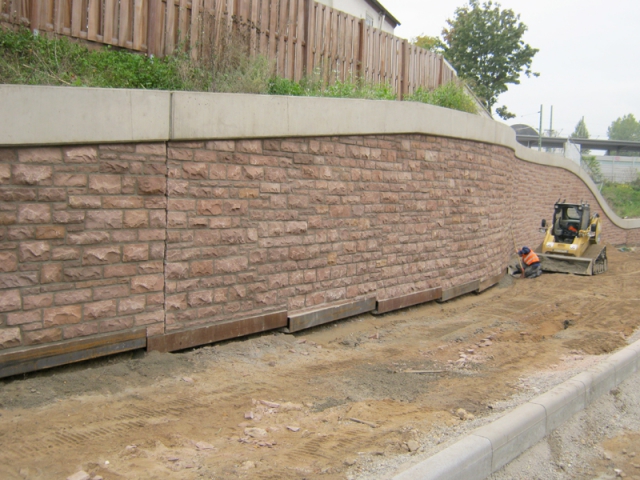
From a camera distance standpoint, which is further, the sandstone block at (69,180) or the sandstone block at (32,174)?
the sandstone block at (69,180)

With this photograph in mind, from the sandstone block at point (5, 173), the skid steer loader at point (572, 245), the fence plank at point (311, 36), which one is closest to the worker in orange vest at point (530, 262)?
the skid steer loader at point (572, 245)

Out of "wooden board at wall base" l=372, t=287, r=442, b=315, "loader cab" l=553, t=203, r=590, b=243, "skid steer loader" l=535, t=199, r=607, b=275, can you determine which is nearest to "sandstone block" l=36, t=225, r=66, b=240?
"wooden board at wall base" l=372, t=287, r=442, b=315

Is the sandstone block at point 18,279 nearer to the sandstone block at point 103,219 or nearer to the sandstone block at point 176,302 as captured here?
the sandstone block at point 103,219

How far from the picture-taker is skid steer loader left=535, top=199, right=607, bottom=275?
16422 mm

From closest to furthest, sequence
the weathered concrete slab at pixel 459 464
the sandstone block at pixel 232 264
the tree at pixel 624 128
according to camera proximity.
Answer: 1. the weathered concrete slab at pixel 459 464
2. the sandstone block at pixel 232 264
3. the tree at pixel 624 128

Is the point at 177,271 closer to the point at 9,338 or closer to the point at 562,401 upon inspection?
the point at 9,338

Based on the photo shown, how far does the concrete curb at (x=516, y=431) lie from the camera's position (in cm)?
385

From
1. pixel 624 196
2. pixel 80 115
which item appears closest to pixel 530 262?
pixel 80 115

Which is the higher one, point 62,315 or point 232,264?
point 232,264

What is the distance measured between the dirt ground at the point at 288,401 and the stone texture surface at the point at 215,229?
537mm

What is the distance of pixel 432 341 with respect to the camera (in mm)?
8391

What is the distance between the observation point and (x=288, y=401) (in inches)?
217

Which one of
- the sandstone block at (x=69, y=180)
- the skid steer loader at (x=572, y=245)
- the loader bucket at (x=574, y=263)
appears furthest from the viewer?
the skid steer loader at (x=572, y=245)

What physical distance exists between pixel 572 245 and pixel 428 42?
24.1 m
